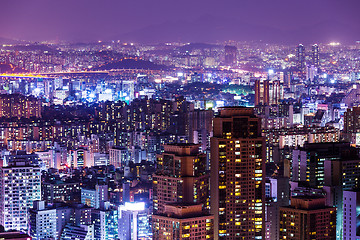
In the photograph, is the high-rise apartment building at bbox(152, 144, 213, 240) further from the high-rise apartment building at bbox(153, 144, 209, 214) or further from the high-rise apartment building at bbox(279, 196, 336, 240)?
the high-rise apartment building at bbox(279, 196, 336, 240)

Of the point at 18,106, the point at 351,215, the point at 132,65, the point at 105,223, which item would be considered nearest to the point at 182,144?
the point at 105,223

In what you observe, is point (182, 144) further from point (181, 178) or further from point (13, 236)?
point (13, 236)

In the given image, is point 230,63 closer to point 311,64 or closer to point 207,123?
point 311,64

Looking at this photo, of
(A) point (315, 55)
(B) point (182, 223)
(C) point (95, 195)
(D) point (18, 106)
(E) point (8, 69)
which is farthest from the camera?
(A) point (315, 55)

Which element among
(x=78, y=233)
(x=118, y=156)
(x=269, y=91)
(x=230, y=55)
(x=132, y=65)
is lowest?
(x=78, y=233)

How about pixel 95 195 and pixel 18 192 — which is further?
pixel 95 195

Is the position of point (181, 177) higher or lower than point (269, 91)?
lower
